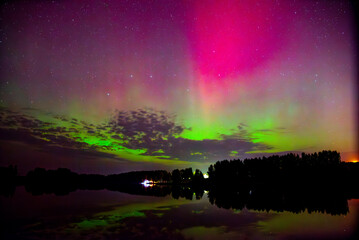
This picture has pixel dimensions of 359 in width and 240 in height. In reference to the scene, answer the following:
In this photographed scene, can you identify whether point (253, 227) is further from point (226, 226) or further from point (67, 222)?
point (67, 222)

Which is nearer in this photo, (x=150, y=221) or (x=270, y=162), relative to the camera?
(x=150, y=221)

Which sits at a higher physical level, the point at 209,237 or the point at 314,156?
the point at 314,156

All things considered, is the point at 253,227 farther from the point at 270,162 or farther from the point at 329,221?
the point at 270,162

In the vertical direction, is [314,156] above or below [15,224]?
above

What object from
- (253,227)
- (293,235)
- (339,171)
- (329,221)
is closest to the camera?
(293,235)

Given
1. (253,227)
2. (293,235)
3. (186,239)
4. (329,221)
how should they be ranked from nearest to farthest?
(186,239) < (293,235) < (253,227) < (329,221)

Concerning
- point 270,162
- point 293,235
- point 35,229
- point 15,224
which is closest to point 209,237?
point 293,235

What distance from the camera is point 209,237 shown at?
679 inches

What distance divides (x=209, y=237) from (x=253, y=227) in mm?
5300

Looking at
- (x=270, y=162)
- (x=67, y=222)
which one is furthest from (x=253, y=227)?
(x=270, y=162)

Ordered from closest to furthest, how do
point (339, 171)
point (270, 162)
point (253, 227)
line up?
point (253, 227) → point (339, 171) → point (270, 162)

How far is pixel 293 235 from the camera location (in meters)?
17.8

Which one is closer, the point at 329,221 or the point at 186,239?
the point at 186,239

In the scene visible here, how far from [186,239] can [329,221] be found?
1528 centimetres
